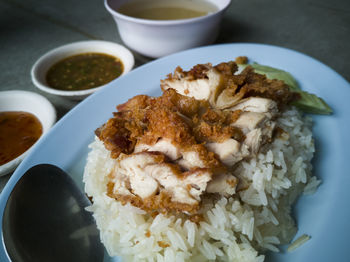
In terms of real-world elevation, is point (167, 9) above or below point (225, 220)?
above

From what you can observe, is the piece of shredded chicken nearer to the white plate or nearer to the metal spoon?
the metal spoon

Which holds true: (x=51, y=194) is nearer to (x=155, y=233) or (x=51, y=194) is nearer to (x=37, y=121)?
(x=155, y=233)

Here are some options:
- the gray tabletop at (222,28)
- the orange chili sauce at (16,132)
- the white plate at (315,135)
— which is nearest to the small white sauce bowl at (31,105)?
the orange chili sauce at (16,132)

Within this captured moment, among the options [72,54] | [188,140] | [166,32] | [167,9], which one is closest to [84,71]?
[72,54]

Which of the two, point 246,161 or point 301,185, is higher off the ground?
point 246,161

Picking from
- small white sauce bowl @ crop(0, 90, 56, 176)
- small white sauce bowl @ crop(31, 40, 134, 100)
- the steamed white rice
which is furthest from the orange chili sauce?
the steamed white rice

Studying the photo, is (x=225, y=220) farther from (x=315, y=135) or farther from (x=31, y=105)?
(x=31, y=105)

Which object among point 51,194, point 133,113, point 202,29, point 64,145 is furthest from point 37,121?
point 202,29

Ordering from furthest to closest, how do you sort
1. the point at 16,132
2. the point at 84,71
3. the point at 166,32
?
1. the point at 84,71
2. the point at 166,32
3. the point at 16,132
